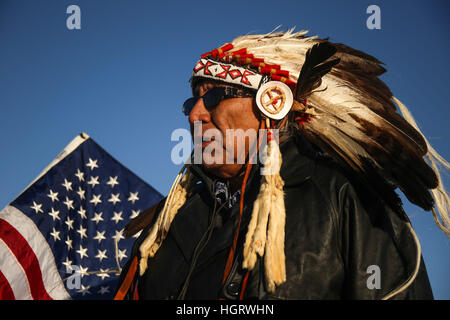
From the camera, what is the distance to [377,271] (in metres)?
1.86

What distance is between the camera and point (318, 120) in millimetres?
2441

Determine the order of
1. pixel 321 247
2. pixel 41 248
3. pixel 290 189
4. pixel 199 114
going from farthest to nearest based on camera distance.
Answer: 1. pixel 41 248
2. pixel 199 114
3. pixel 290 189
4. pixel 321 247

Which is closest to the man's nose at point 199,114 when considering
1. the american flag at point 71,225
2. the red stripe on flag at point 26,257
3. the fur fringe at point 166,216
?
the fur fringe at point 166,216

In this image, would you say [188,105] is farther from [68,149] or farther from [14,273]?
[68,149]

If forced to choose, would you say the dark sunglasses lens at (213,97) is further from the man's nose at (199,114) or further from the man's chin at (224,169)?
the man's chin at (224,169)

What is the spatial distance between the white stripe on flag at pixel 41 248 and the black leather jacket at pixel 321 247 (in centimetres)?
289

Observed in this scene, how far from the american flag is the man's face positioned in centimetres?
245

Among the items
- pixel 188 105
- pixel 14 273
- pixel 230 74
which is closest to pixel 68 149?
pixel 14 273

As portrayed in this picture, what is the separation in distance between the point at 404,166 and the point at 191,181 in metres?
1.59

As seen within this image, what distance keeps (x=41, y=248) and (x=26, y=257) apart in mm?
212

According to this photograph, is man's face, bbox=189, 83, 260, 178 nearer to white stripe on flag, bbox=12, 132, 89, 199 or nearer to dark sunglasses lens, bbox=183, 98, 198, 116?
dark sunglasses lens, bbox=183, 98, 198, 116

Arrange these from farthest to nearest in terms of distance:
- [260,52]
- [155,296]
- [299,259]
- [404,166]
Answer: [260,52] → [155,296] → [404,166] → [299,259]
